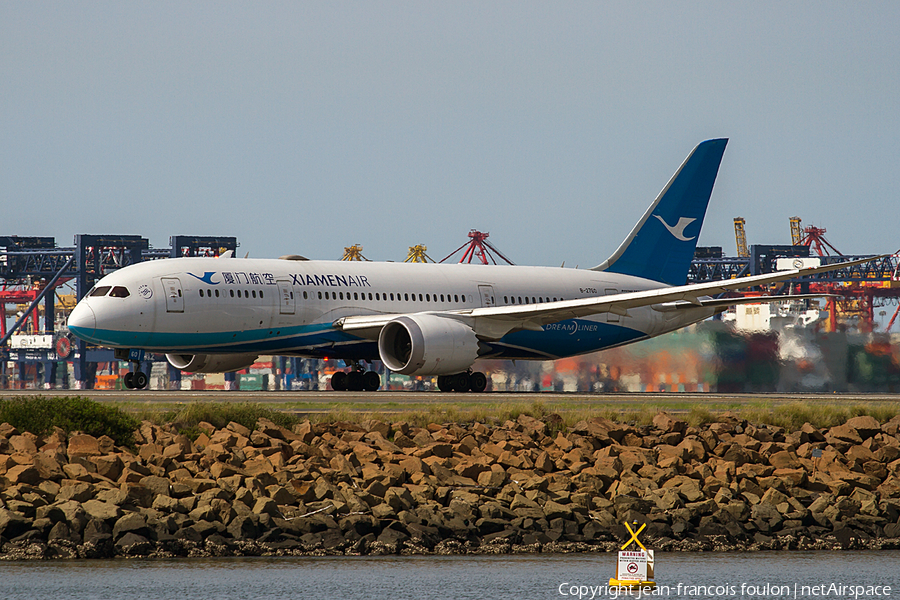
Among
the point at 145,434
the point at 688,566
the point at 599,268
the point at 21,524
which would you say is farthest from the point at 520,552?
the point at 599,268

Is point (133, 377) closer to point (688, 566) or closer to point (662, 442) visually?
point (662, 442)

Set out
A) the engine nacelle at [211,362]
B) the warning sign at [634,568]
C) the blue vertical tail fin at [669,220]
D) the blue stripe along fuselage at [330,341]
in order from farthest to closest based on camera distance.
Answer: the blue vertical tail fin at [669,220]
the engine nacelle at [211,362]
the blue stripe along fuselage at [330,341]
the warning sign at [634,568]

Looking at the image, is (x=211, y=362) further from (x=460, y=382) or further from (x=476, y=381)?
(x=476, y=381)

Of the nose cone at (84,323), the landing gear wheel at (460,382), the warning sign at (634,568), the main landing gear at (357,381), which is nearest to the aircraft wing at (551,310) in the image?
the landing gear wheel at (460,382)

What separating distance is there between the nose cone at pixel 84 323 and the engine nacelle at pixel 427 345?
6.52m

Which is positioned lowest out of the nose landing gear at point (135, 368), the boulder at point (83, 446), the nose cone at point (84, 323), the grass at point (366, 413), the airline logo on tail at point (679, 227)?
the boulder at point (83, 446)

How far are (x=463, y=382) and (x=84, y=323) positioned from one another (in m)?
9.75

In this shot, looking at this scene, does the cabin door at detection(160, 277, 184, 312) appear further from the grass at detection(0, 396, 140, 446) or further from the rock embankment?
the rock embankment

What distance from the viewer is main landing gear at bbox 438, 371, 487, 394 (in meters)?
32.6

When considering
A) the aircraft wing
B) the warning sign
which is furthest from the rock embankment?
the aircraft wing

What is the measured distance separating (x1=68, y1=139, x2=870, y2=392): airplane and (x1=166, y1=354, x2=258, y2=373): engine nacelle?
36 millimetres

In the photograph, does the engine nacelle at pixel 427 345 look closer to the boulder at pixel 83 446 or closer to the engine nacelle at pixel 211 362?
the engine nacelle at pixel 211 362

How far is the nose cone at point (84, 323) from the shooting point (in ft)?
91.1

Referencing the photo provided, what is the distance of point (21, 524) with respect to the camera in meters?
13.4
